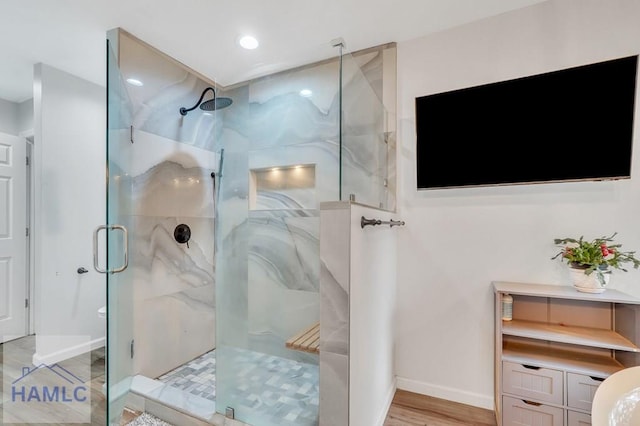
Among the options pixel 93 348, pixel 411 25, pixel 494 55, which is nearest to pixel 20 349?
pixel 93 348

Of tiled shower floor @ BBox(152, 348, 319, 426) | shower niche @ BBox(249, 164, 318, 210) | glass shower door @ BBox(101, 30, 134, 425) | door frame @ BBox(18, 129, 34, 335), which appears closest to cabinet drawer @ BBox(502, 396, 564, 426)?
tiled shower floor @ BBox(152, 348, 319, 426)

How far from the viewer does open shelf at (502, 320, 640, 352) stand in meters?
1.49

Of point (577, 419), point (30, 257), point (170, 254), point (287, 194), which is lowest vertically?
point (577, 419)

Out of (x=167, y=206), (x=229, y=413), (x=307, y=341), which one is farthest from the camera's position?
(x=167, y=206)

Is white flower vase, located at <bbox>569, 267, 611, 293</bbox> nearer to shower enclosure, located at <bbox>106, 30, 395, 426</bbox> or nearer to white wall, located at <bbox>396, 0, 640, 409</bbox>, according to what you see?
white wall, located at <bbox>396, 0, 640, 409</bbox>

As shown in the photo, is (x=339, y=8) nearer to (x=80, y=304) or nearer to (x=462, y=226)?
(x=462, y=226)

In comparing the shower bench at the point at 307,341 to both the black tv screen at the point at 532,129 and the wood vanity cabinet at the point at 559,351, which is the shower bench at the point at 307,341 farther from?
the black tv screen at the point at 532,129

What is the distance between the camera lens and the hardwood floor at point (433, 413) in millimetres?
1828

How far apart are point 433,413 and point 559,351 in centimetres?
87

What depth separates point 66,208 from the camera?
2.72 metres

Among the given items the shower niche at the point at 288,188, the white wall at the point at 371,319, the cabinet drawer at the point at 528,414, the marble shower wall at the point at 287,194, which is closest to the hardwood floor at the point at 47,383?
the marble shower wall at the point at 287,194

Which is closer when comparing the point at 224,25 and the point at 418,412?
the point at 418,412

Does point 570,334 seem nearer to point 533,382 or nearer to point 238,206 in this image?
point 533,382

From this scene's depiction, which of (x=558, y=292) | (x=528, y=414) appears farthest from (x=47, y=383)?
(x=558, y=292)
